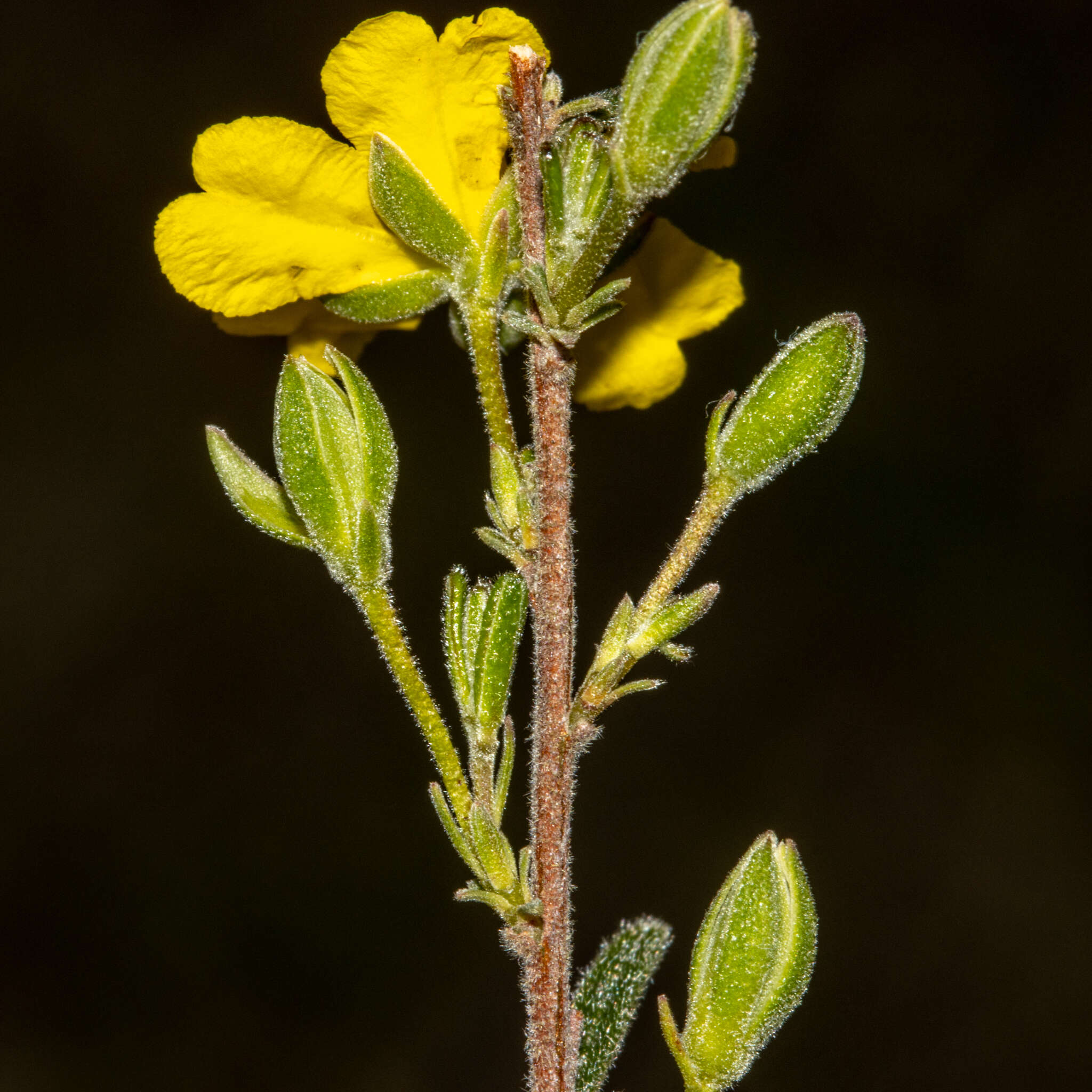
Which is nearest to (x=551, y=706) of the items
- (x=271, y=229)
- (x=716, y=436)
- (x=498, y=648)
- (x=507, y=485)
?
(x=498, y=648)

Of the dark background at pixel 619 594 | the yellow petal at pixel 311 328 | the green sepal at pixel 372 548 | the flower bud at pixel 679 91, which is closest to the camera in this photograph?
the flower bud at pixel 679 91

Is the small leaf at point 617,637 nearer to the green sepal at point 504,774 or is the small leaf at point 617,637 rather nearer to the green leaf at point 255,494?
the green sepal at point 504,774

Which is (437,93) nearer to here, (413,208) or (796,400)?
(413,208)

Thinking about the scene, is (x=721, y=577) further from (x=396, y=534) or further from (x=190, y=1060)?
(x=190, y=1060)

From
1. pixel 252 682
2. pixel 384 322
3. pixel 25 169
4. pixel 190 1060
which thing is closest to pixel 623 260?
pixel 384 322

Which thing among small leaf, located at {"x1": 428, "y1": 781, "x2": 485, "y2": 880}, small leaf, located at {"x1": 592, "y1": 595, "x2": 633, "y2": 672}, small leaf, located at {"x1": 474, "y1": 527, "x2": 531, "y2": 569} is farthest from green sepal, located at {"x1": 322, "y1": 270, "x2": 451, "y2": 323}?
small leaf, located at {"x1": 428, "y1": 781, "x2": 485, "y2": 880}

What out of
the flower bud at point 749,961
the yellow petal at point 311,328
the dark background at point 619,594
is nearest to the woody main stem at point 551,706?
the flower bud at point 749,961
